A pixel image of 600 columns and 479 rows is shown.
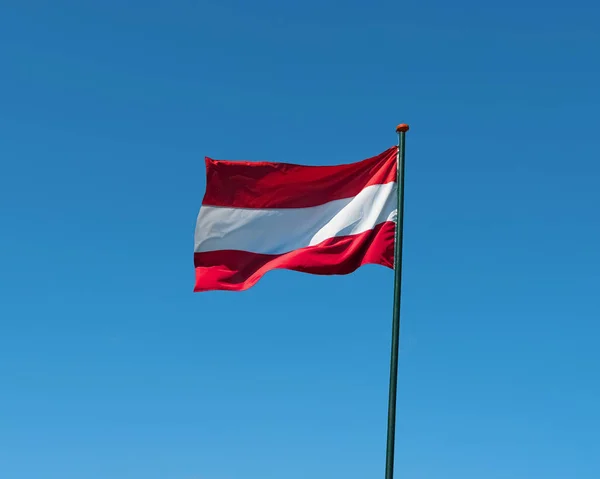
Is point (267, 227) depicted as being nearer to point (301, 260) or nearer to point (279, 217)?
point (279, 217)

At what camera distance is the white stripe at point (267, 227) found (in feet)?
68.3

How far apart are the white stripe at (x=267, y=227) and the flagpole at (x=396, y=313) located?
1.91m

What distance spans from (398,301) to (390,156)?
4059 mm

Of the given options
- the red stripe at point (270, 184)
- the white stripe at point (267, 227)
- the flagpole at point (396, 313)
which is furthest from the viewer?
the red stripe at point (270, 184)

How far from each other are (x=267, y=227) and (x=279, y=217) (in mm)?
365

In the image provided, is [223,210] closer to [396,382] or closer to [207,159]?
[207,159]

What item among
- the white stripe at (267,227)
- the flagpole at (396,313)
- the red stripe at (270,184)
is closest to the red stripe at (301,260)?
the white stripe at (267,227)

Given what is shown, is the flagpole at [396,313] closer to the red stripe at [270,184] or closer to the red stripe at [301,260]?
the red stripe at [301,260]

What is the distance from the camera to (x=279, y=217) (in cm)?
2111

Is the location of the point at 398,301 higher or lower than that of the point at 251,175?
lower

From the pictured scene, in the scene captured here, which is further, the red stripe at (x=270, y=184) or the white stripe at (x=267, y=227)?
the red stripe at (x=270, y=184)

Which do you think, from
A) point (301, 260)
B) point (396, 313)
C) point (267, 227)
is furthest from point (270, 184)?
point (396, 313)
